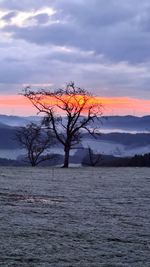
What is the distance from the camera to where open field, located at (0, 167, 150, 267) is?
797 cm

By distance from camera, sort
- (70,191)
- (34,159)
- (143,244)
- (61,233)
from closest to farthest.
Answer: (143,244) < (61,233) < (70,191) < (34,159)

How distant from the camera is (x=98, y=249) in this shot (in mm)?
8703

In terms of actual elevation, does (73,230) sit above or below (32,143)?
below

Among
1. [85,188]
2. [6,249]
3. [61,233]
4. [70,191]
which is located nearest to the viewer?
[6,249]

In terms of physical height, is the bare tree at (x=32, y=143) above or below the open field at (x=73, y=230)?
above

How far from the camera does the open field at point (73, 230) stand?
797 centimetres

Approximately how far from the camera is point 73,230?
33.9 feet

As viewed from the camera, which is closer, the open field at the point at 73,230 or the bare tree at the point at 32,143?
A: the open field at the point at 73,230

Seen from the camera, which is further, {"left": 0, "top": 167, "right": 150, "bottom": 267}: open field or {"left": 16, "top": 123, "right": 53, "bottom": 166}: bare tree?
{"left": 16, "top": 123, "right": 53, "bottom": 166}: bare tree

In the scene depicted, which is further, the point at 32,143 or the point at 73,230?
the point at 32,143

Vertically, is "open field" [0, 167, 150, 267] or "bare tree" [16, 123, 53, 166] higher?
"bare tree" [16, 123, 53, 166]

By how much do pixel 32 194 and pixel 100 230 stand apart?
23.2 ft

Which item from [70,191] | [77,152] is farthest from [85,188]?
[77,152]

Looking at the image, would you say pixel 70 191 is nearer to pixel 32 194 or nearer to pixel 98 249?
pixel 32 194
